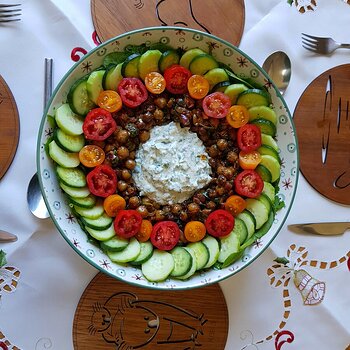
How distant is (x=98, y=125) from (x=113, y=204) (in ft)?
1.11

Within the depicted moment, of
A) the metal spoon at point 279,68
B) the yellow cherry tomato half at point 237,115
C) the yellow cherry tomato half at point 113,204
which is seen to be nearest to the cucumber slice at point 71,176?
the yellow cherry tomato half at point 113,204

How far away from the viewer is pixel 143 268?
225 centimetres

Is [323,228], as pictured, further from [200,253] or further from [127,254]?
[127,254]

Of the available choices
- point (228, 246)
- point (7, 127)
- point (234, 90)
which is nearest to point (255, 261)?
point (228, 246)

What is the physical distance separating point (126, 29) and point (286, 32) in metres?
0.76

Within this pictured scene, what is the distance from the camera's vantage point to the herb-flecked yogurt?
2.32 m

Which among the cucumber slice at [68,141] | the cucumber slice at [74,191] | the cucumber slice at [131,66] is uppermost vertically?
the cucumber slice at [131,66]

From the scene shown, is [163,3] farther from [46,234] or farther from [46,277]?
[46,277]

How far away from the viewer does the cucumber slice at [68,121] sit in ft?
7.09

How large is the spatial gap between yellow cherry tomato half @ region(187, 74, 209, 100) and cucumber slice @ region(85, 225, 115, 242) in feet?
2.24

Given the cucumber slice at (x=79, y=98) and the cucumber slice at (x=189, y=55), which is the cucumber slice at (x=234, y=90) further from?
the cucumber slice at (x=79, y=98)

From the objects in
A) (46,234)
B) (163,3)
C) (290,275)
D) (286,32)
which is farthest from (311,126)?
A: (46,234)

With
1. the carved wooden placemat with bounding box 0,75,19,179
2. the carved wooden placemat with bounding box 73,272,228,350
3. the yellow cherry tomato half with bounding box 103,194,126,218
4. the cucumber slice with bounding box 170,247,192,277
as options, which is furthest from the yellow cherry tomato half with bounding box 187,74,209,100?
the carved wooden placemat with bounding box 73,272,228,350

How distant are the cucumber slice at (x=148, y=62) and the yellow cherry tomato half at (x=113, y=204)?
0.53 meters
